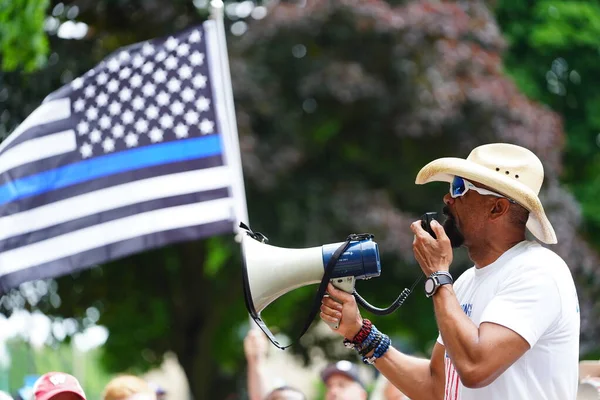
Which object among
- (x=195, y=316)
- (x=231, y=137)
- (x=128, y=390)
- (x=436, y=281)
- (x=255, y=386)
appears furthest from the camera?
(x=195, y=316)

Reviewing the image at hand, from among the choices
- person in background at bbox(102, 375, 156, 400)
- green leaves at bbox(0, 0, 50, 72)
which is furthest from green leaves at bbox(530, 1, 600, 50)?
person in background at bbox(102, 375, 156, 400)

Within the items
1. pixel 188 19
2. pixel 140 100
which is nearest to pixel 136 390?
pixel 140 100

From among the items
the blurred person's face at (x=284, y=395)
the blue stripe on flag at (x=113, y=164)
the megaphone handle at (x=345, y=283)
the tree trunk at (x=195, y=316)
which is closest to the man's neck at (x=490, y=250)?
the megaphone handle at (x=345, y=283)

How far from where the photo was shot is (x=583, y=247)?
14469 mm

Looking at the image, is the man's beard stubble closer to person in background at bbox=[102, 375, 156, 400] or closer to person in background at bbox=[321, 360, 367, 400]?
person in background at bbox=[102, 375, 156, 400]

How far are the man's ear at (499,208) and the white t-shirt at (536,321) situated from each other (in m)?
0.15

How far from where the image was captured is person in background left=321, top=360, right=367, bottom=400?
7215mm

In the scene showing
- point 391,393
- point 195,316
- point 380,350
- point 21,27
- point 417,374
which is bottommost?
point 195,316

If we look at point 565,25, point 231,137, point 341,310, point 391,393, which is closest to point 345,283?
point 341,310

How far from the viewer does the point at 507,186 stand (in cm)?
343

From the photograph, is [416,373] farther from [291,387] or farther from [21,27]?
[21,27]

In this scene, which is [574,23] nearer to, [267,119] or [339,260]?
[267,119]

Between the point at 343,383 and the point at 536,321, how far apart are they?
4187 millimetres

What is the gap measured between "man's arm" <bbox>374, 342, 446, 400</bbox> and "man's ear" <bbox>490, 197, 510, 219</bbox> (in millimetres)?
595
